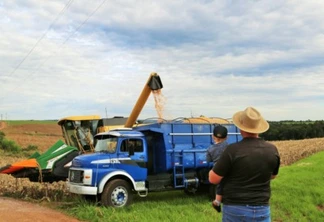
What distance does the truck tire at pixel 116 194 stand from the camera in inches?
460

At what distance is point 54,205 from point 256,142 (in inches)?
381

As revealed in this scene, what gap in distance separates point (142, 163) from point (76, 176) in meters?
2.14

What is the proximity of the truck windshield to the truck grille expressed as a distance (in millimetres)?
1164

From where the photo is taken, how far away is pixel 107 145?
12.9 m

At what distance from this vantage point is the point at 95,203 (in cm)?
1182

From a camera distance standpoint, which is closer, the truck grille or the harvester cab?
the truck grille

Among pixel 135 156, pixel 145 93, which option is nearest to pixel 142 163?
pixel 135 156

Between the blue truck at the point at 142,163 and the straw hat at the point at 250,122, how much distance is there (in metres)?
7.69

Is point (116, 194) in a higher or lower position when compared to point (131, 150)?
lower

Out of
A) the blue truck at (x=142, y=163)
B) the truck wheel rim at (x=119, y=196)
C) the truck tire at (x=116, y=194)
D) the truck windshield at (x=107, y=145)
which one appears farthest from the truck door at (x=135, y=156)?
the truck wheel rim at (x=119, y=196)

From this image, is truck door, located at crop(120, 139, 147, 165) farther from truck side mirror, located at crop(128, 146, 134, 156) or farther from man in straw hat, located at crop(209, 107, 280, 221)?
man in straw hat, located at crop(209, 107, 280, 221)

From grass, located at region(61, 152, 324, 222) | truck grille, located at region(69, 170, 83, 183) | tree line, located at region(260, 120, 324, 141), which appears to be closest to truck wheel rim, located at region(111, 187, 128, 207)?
grass, located at region(61, 152, 324, 222)

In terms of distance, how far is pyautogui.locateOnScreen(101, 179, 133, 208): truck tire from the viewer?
11680mm

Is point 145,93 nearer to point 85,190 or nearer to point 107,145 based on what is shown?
point 107,145
